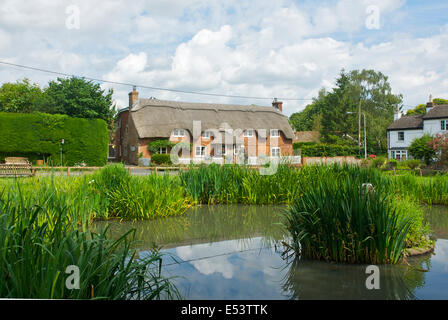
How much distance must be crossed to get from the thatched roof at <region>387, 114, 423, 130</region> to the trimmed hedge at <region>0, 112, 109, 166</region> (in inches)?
1222

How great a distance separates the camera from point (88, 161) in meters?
26.2

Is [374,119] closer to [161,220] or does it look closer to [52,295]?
[161,220]

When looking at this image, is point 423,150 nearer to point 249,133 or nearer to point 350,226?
point 249,133

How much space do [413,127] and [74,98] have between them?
35642mm

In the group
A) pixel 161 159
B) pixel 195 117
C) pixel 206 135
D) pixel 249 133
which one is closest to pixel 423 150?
pixel 249 133

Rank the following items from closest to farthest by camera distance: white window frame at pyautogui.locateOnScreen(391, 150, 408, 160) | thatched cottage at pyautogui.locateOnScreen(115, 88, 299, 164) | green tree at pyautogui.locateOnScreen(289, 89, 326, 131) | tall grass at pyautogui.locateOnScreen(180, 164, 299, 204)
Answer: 1. tall grass at pyautogui.locateOnScreen(180, 164, 299, 204)
2. thatched cottage at pyautogui.locateOnScreen(115, 88, 299, 164)
3. white window frame at pyautogui.locateOnScreen(391, 150, 408, 160)
4. green tree at pyautogui.locateOnScreen(289, 89, 326, 131)

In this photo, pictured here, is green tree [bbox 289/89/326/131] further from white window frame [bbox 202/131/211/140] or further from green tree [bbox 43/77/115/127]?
green tree [bbox 43/77/115/127]

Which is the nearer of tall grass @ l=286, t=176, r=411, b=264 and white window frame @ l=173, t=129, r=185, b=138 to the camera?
tall grass @ l=286, t=176, r=411, b=264

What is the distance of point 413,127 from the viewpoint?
3812 centimetres

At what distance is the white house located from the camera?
36.2 m

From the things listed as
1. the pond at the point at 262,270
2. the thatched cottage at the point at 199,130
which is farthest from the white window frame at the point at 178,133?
the pond at the point at 262,270

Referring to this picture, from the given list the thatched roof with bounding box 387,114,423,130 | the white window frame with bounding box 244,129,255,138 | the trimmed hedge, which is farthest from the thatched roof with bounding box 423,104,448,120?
the trimmed hedge

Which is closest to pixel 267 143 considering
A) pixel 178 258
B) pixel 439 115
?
pixel 439 115

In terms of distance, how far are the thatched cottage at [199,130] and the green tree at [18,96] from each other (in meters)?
11.2
